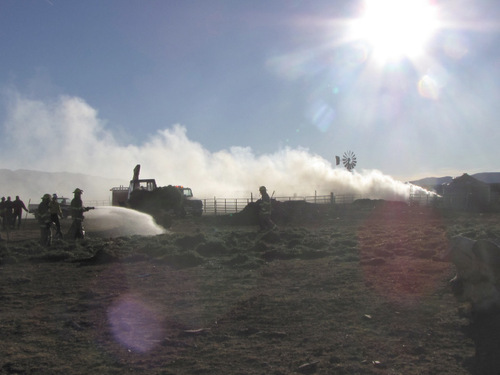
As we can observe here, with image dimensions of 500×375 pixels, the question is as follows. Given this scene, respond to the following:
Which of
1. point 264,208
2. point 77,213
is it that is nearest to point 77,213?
point 77,213

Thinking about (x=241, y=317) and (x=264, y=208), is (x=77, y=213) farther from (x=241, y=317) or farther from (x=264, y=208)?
(x=241, y=317)

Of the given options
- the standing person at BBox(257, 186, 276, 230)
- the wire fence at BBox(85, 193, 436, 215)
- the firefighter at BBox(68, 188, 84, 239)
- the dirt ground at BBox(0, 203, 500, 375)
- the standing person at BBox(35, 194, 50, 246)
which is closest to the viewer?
the dirt ground at BBox(0, 203, 500, 375)

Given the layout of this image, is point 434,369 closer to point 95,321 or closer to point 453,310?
point 453,310

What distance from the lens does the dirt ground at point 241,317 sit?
4.29 m

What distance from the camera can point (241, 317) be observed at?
5.83 m

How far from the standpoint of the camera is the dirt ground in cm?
429

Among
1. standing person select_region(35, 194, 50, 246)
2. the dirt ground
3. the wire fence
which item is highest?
the wire fence

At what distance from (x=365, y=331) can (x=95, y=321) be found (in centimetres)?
353

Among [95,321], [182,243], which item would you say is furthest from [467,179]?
[95,321]

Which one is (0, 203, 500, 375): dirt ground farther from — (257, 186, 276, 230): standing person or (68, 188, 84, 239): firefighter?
(257, 186, 276, 230): standing person

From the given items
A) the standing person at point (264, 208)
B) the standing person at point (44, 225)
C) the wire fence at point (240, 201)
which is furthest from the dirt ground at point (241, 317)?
the wire fence at point (240, 201)

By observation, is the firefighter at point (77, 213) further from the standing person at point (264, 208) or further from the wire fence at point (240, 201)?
the wire fence at point (240, 201)

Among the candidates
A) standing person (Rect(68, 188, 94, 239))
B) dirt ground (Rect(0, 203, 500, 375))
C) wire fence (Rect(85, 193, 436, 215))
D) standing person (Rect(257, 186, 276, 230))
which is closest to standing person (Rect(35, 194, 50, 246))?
standing person (Rect(68, 188, 94, 239))

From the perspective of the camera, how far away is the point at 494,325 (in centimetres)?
498
